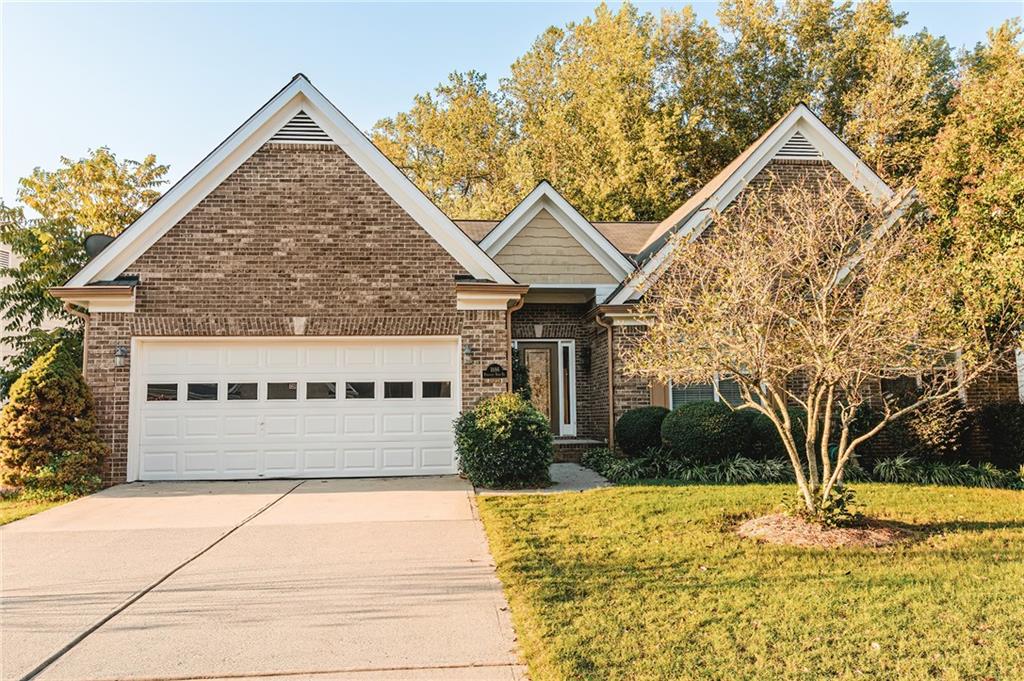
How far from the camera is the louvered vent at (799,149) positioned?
49.9 ft

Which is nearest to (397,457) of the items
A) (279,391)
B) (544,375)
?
(279,391)

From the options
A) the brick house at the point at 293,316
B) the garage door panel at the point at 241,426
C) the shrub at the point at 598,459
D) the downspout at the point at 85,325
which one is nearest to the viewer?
the downspout at the point at 85,325

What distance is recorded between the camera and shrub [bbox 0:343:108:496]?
10375 mm

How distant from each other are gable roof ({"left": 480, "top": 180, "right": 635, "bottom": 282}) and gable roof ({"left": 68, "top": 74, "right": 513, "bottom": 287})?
2.81m

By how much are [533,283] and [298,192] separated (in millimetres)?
5180

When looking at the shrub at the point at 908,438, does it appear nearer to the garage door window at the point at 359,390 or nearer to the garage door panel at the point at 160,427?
the garage door window at the point at 359,390

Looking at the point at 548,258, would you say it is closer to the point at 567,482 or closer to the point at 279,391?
the point at 567,482

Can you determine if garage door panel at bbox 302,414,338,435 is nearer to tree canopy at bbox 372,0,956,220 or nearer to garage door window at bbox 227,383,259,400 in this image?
garage door window at bbox 227,383,259,400

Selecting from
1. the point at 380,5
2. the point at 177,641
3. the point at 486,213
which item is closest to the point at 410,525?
the point at 177,641

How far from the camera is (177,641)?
4668 mm

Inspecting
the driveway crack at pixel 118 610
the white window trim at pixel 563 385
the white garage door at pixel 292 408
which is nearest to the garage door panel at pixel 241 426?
the white garage door at pixel 292 408

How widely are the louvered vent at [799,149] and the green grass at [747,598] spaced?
28.9 feet

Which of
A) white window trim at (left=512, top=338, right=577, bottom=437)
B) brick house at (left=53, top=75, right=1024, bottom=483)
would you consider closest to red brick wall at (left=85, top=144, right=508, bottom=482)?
brick house at (left=53, top=75, right=1024, bottom=483)

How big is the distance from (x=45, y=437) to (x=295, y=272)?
14.2ft
